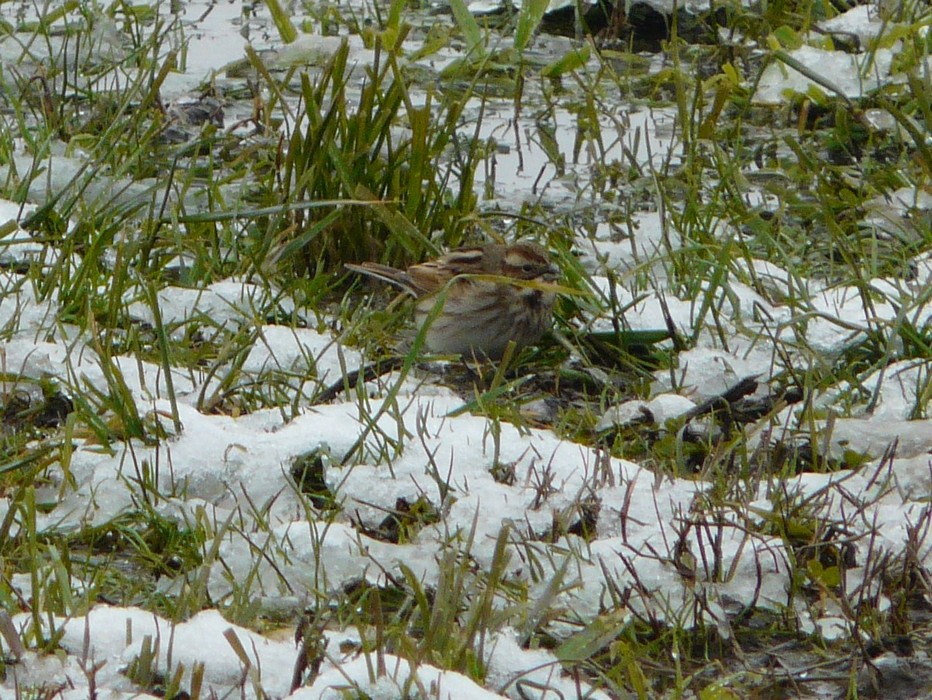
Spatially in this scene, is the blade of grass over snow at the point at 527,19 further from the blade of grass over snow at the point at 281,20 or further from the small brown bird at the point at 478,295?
the small brown bird at the point at 478,295

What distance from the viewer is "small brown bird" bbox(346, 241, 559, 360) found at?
5.99m

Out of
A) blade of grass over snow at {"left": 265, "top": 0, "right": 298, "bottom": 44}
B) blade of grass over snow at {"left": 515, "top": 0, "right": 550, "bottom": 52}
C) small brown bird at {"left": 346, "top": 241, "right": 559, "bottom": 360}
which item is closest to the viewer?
small brown bird at {"left": 346, "top": 241, "right": 559, "bottom": 360}

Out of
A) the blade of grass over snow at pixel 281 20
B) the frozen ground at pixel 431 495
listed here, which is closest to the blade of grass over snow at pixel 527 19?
the blade of grass over snow at pixel 281 20

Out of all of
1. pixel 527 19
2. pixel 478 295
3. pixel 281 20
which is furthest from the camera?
pixel 527 19

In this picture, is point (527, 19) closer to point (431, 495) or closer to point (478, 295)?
point (478, 295)

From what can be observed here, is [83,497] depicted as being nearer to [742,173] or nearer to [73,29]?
[742,173]

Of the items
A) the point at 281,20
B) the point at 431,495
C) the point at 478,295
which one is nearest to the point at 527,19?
the point at 281,20

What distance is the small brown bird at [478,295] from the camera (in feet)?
19.7

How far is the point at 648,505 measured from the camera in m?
4.44

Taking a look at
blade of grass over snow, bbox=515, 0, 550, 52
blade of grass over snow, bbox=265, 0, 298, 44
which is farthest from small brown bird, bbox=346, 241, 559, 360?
blade of grass over snow, bbox=515, 0, 550, 52

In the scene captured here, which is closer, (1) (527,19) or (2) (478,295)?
(2) (478,295)

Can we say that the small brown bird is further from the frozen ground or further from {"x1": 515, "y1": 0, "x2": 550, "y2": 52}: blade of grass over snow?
{"x1": 515, "y1": 0, "x2": 550, "y2": 52}: blade of grass over snow

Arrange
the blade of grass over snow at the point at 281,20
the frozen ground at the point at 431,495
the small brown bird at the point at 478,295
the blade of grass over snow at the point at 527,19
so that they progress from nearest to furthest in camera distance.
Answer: the frozen ground at the point at 431,495, the small brown bird at the point at 478,295, the blade of grass over snow at the point at 281,20, the blade of grass over snow at the point at 527,19

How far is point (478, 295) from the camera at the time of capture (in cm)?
A: 616
